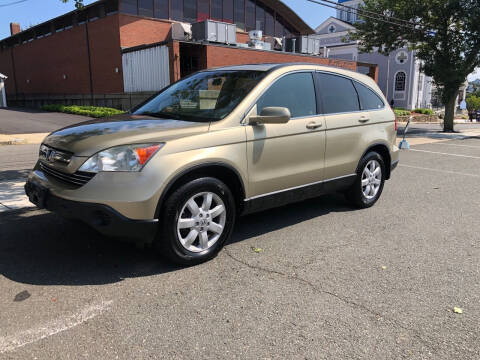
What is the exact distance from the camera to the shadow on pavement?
11.7ft

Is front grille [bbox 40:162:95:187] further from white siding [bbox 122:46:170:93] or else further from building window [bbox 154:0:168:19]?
building window [bbox 154:0:168:19]

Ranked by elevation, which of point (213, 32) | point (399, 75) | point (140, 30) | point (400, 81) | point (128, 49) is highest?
point (140, 30)

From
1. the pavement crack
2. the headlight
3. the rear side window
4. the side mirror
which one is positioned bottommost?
the pavement crack

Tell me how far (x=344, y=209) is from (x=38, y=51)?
35.3m

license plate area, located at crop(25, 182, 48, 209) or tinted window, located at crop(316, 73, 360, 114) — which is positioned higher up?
tinted window, located at crop(316, 73, 360, 114)

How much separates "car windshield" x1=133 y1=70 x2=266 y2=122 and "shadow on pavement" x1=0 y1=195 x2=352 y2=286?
1.43 metres

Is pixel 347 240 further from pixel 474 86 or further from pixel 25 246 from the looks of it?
pixel 474 86

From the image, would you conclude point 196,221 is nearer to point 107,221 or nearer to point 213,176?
point 213,176

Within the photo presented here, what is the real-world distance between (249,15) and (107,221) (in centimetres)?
3005

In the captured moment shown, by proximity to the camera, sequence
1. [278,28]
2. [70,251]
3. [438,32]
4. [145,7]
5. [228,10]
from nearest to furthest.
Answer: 1. [70,251]
2. [438,32]
3. [145,7]
4. [228,10]
5. [278,28]

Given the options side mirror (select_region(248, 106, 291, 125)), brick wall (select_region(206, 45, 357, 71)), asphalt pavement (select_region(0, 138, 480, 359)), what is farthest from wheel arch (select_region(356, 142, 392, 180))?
brick wall (select_region(206, 45, 357, 71))

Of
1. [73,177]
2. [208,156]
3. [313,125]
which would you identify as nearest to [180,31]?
[313,125]

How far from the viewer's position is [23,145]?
38.2 feet

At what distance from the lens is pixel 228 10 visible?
29.0m
